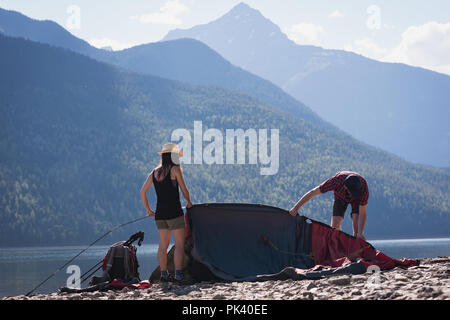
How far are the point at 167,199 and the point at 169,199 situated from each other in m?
0.03

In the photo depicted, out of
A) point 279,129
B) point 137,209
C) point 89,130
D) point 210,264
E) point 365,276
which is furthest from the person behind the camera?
point 279,129

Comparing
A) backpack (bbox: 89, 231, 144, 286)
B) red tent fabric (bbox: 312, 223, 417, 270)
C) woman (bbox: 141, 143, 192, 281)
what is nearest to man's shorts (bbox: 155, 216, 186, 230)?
woman (bbox: 141, 143, 192, 281)

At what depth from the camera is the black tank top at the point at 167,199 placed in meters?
9.36

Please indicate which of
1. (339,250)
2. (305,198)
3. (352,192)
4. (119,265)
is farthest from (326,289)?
(119,265)

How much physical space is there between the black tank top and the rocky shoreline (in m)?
1.05

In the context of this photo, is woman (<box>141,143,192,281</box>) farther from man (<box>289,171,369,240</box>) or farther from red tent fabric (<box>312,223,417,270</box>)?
red tent fabric (<box>312,223,417,270</box>)

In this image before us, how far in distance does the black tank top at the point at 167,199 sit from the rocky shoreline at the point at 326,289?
3.45 ft

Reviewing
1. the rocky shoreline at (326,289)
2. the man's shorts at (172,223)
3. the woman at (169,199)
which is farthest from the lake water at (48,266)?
the rocky shoreline at (326,289)

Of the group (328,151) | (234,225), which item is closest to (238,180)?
(328,151)

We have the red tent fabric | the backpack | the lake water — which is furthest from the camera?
the lake water

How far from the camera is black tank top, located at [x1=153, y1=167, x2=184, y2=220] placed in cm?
936

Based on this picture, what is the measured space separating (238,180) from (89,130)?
1938 inches
